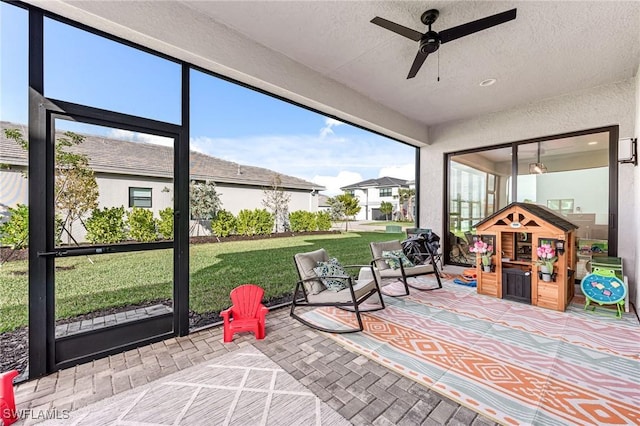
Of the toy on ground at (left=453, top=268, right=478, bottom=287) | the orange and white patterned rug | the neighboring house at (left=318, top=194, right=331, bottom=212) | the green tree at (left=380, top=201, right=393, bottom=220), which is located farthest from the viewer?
the green tree at (left=380, top=201, right=393, bottom=220)

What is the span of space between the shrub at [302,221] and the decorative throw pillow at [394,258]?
9.87 ft

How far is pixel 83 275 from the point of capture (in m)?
2.50

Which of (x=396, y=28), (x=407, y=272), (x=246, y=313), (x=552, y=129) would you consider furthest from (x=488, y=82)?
(x=246, y=313)

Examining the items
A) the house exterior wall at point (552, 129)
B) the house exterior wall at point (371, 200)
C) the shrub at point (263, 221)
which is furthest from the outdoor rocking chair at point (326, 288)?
the house exterior wall at point (371, 200)

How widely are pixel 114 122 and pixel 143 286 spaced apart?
166 cm

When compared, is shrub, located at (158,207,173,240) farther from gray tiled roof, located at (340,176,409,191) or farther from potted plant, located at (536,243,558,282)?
gray tiled roof, located at (340,176,409,191)

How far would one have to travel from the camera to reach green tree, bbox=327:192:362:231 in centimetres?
786

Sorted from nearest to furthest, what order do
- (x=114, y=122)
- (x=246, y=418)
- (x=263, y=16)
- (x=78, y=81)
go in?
(x=246, y=418) → (x=78, y=81) → (x=114, y=122) → (x=263, y=16)

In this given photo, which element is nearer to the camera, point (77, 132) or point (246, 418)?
point (246, 418)

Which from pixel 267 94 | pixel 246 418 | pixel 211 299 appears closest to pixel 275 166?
pixel 267 94

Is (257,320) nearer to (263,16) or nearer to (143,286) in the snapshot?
(143,286)

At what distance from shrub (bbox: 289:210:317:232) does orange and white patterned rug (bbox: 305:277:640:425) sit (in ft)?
11.8

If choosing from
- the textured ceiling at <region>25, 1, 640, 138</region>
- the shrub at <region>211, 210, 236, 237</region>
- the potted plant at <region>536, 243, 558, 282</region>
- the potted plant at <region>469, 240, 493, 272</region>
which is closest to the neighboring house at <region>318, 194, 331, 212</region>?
the shrub at <region>211, 210, 236, 237</region>

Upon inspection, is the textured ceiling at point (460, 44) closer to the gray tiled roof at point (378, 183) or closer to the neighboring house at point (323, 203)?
the neighboring house at point (323, 203)
